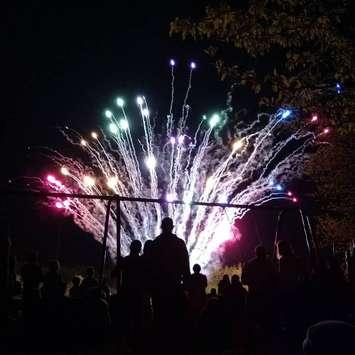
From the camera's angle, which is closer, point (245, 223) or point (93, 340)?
point (93, 340)

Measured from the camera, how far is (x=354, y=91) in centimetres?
800

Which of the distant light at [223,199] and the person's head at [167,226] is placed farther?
the distant light at [223,199]

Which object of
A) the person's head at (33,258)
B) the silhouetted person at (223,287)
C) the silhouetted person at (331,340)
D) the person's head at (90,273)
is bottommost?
the silhouetted person at (331,340)

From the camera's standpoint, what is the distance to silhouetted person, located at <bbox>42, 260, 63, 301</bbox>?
9.17 metres

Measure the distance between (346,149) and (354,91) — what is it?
49.8ft

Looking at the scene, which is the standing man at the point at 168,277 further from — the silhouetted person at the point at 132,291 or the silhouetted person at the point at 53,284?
the silhouetted person at the point at 53,284

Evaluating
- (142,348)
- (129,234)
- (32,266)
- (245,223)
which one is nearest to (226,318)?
(142,348)

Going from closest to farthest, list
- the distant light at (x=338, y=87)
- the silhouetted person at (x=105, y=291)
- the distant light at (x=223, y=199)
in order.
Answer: the distant light at (x=338, y=87) → the silhouetted person at (x=105, y=291) → the distant light at (x=223, y=199)

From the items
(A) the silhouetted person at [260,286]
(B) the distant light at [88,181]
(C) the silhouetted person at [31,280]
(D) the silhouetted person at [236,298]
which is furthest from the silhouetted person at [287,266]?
(B) the distant light at [88,181]

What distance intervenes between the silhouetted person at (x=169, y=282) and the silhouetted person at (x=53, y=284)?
6.44 ft

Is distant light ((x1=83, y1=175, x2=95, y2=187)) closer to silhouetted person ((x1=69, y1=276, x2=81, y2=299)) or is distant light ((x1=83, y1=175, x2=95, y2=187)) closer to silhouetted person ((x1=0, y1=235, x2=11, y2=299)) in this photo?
silhouetted person ((x1=69, y1=276, x2=81, y2=299))

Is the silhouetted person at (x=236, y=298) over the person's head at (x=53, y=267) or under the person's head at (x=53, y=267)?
under

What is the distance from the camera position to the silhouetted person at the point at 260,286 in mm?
9570

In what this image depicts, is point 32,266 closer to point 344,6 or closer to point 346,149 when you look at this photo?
point 344,6
